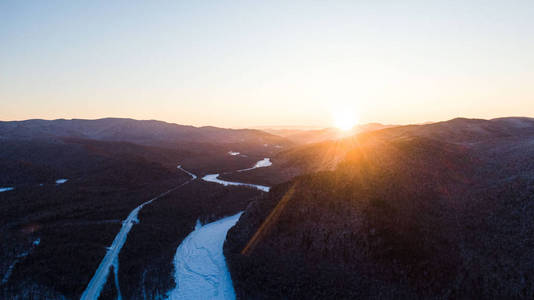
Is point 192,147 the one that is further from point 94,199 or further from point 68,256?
point 68,256

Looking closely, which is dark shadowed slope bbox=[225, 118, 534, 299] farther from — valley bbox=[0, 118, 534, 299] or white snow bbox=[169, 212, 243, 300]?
white snow bbox=[169, 212, 243, 300]

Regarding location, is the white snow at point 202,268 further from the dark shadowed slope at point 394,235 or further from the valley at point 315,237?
the dark shadowed slope at point 394,235

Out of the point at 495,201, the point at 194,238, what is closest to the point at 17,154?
the point at 194,238

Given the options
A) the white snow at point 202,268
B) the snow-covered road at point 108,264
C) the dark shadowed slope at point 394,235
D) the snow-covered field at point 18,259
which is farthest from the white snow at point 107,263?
the dark shadowed slope at point 394,235

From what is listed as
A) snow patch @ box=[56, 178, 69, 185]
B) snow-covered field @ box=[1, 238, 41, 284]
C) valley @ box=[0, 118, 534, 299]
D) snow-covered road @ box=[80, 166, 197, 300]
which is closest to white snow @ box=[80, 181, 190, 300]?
snow-covered road @ box=[80, 166, 197, 300]

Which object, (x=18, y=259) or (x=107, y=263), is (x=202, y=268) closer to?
(x=107, y=263)

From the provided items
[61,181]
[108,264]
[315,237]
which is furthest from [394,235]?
[61,181]

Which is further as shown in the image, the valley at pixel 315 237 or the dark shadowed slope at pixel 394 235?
the valley at pixel 315 237

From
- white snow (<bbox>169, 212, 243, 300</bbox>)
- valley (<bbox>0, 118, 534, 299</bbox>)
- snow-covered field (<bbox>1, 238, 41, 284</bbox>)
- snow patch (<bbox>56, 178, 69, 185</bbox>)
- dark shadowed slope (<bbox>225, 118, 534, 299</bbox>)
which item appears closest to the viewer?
dark shadowed slope (<bbox>225, 118, 534, 299</bbox>)
